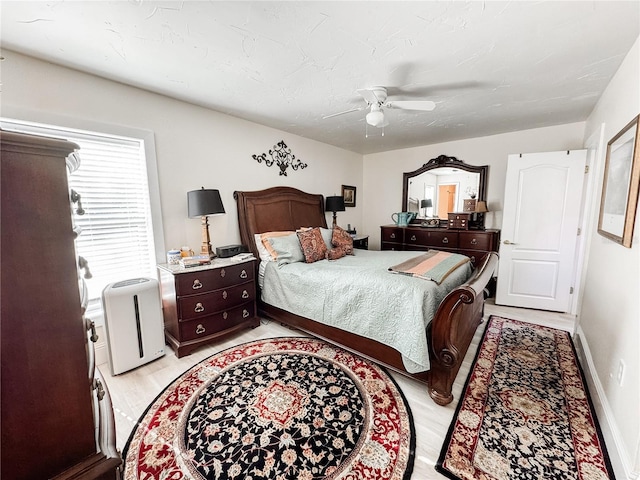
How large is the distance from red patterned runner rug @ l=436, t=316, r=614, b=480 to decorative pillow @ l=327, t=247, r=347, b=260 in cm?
171

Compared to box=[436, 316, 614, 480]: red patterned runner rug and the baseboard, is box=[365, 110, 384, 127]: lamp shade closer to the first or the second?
box=[436, 316, 614, 480]: red patterned runner rug

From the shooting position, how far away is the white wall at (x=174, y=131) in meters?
1.97

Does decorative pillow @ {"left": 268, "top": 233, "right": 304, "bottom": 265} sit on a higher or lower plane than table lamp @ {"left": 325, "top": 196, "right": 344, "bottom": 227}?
lower

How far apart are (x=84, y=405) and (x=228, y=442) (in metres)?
0.95

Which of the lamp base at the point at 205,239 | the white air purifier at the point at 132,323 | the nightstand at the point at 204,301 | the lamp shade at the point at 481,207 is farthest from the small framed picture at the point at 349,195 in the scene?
the white air purifier at the point at 132,323

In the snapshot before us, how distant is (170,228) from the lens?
2.79 m

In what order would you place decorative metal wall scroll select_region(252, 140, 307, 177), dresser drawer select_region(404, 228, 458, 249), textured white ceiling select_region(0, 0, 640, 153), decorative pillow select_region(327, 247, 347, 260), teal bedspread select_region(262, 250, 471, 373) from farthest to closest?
dresser drawer select_region(404, 228, 458, 249) < decorative metal wall scroll select_region(252, 140, 307, 177) < decorative pillow select_region(327, 247, 347, 260) < teal bedspread select_region(262, 250, 471, 373) < textured white ceiling select_region(0, 0, 640, 153)

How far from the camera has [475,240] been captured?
3902 millimetres

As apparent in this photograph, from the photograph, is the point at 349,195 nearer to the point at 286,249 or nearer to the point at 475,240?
the point at 475,240

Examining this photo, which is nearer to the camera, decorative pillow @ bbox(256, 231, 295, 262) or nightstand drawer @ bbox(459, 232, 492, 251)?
decorative pillow @ bbox(256, 231, 295, 262)

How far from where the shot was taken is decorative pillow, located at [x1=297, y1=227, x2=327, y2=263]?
10.1ft

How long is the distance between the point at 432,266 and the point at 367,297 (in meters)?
0.72

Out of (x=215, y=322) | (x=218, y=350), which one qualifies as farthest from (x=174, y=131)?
(x=218, y=350)

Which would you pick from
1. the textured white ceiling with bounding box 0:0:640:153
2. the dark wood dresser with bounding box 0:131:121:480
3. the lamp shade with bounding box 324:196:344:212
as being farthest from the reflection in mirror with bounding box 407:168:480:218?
the dark wood dresser with bounding box 0:131:121:480
